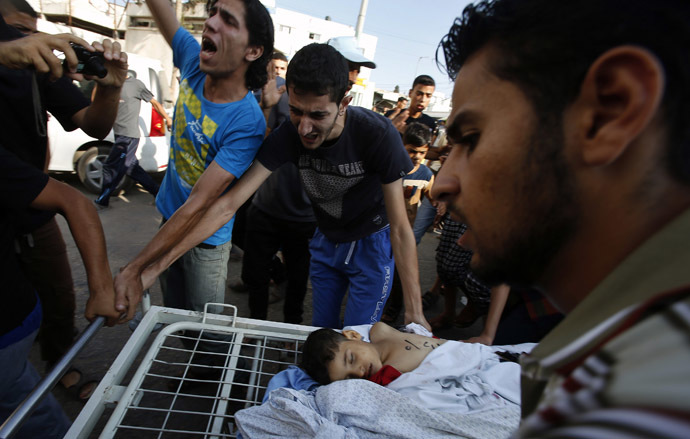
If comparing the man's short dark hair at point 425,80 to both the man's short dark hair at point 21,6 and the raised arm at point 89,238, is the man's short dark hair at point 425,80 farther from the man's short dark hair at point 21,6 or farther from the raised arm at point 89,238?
the raised arm at point 89,238

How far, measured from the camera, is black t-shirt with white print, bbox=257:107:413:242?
195cm

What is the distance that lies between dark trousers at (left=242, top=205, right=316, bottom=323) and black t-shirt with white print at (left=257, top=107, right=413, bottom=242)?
29.9 inches

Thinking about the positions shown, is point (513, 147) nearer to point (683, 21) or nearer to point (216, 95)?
point (683, 21)

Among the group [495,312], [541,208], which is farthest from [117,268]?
[541,208]

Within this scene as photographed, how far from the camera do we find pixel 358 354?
6.13 ft

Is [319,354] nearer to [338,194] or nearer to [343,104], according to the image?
[338,194]

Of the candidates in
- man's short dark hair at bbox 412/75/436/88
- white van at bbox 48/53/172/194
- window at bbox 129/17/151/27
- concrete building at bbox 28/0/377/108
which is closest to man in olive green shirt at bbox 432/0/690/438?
man's short dark hair at bbox 412/75/436/88

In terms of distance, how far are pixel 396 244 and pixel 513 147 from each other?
150 centimetres

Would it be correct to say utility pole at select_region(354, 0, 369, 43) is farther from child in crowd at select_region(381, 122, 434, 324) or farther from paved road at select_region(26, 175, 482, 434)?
child in crowd at select_region(381, 122, 434, 324)

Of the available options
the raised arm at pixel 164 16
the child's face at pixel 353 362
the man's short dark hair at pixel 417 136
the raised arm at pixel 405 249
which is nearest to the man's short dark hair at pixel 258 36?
the raised arm at pixel 164 16

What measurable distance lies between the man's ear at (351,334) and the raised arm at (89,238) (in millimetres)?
1096

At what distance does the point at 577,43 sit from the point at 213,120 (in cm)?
179

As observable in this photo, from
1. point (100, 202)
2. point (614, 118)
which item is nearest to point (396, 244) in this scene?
point (614, 118)

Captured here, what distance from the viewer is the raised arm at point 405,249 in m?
2.00
